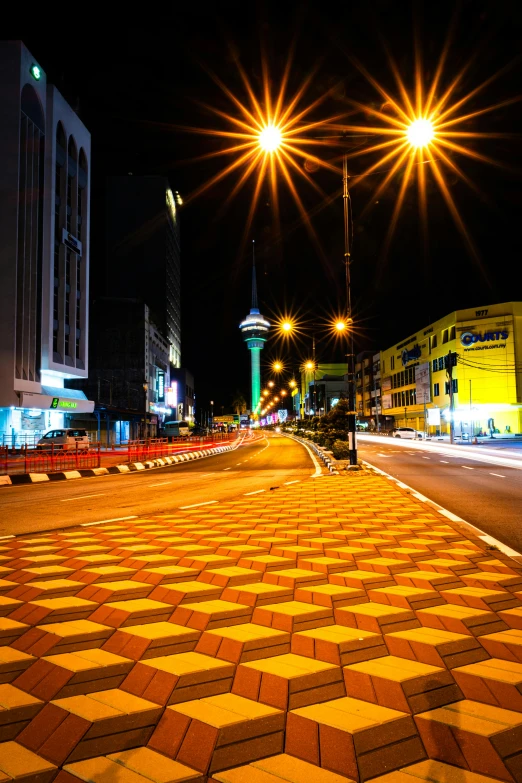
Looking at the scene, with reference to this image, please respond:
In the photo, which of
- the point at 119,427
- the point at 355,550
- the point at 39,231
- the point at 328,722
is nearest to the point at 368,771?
the point at 328,722

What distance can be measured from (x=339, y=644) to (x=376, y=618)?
557mm

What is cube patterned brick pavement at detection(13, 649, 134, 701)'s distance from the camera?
8.77ft

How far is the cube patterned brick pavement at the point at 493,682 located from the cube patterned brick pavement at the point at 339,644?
0.49 m

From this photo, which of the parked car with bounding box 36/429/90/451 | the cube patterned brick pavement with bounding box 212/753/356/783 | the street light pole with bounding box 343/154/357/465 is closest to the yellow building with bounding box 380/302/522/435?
the parked car with bounding box 36/429/90/451

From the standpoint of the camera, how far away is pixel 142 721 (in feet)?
7.77

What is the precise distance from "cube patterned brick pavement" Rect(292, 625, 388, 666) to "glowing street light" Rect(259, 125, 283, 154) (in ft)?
33.3

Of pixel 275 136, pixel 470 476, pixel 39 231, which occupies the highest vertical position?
pixel 39 231

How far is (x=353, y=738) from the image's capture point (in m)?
2.21

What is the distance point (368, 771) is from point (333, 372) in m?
140

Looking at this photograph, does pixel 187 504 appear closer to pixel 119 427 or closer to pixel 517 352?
pixel 119 427

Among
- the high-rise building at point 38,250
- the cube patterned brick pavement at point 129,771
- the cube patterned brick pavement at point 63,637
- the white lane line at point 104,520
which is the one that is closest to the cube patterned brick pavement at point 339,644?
the cube patterned brick pavement at point 129,771

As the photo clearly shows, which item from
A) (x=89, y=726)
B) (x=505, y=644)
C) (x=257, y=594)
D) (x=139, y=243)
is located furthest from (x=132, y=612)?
(x=139, y=243)

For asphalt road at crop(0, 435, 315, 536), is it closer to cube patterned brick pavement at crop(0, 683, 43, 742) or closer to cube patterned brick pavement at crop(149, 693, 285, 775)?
cube patterned brick pavement at crop(0, 683, 43, 742)

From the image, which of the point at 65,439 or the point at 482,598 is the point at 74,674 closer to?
the point at 482,598
